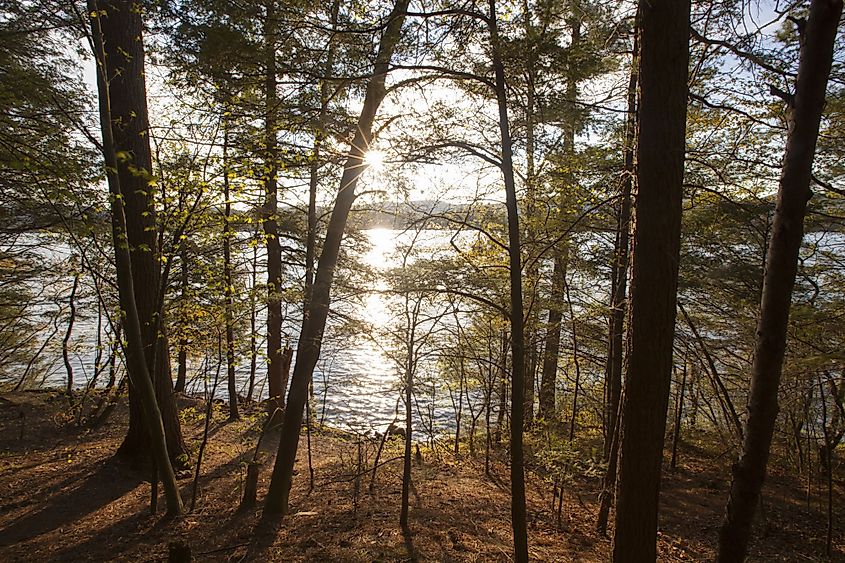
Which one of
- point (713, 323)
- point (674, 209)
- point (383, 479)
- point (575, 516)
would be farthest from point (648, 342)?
point (713, 323)

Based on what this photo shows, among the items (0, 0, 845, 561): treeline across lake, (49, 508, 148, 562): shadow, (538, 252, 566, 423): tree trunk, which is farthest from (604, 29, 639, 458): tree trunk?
(49, 508, 148, 562): shadow

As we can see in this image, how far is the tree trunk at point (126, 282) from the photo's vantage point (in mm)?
4324

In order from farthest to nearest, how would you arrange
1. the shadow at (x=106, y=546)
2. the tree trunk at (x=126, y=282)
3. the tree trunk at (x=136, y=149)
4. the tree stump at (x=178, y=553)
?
the tree trunk at (x=136, y=149), the shadow at (x=106, y=546), the tree trunk at (x=126, y=282), the tree stump at (x=178, y=553)

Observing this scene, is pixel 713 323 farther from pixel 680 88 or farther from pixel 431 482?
pixel 680 88

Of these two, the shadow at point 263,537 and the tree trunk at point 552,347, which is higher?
the tree trunk at point 552,347

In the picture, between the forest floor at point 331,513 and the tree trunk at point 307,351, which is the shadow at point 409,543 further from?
the tree trunk at point 307,351

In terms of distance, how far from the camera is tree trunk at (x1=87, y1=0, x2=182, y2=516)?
4324 mm

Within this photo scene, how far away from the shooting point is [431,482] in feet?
24.9

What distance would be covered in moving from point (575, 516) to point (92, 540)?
6.30 meters

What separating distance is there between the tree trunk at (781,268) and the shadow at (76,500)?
707cm

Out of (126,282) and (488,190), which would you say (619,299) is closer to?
(488,190)

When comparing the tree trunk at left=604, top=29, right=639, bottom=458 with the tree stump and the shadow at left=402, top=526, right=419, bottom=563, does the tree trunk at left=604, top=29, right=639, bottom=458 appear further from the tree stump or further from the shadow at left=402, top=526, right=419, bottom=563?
the tree stump

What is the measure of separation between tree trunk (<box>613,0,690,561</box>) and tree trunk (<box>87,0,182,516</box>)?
4616mm

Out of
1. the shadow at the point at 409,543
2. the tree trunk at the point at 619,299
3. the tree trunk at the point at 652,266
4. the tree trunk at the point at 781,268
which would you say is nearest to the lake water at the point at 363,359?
the shadow at the point at 409,543
